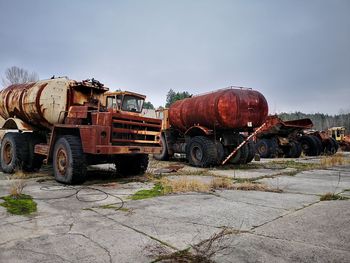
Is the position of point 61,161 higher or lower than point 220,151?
lower

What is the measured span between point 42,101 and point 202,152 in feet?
18.5

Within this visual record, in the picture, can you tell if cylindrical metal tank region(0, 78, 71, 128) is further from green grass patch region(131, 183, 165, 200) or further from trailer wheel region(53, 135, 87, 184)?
green grass patch region(131, 183, 165, 200)

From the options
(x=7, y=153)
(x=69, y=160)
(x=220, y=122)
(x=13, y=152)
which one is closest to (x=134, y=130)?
(x=69, y=160)

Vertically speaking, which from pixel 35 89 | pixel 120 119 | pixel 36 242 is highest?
pixel 35 89

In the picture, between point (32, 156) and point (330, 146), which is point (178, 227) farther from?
point (330, 146)

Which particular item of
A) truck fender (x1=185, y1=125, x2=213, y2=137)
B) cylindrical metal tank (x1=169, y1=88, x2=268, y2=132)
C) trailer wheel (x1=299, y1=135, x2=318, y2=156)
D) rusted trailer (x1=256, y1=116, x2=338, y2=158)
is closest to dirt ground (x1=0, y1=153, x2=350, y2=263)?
cylindrical metal tank (x1=169, y1=88, x2=268, y2=132)

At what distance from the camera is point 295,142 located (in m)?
17.7

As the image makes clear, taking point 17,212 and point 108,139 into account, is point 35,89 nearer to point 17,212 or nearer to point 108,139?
point 108,139

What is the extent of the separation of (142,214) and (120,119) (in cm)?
339

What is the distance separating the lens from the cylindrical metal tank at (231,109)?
10141 millimetres

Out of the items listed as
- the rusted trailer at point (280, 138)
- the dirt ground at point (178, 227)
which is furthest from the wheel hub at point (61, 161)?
the rusted trailer at point (280, 138)

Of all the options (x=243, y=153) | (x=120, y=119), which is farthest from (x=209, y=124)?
(x=120, y=119)

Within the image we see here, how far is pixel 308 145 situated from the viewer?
19.5m

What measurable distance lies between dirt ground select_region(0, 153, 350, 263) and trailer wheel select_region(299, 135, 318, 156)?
14670 millimetres
